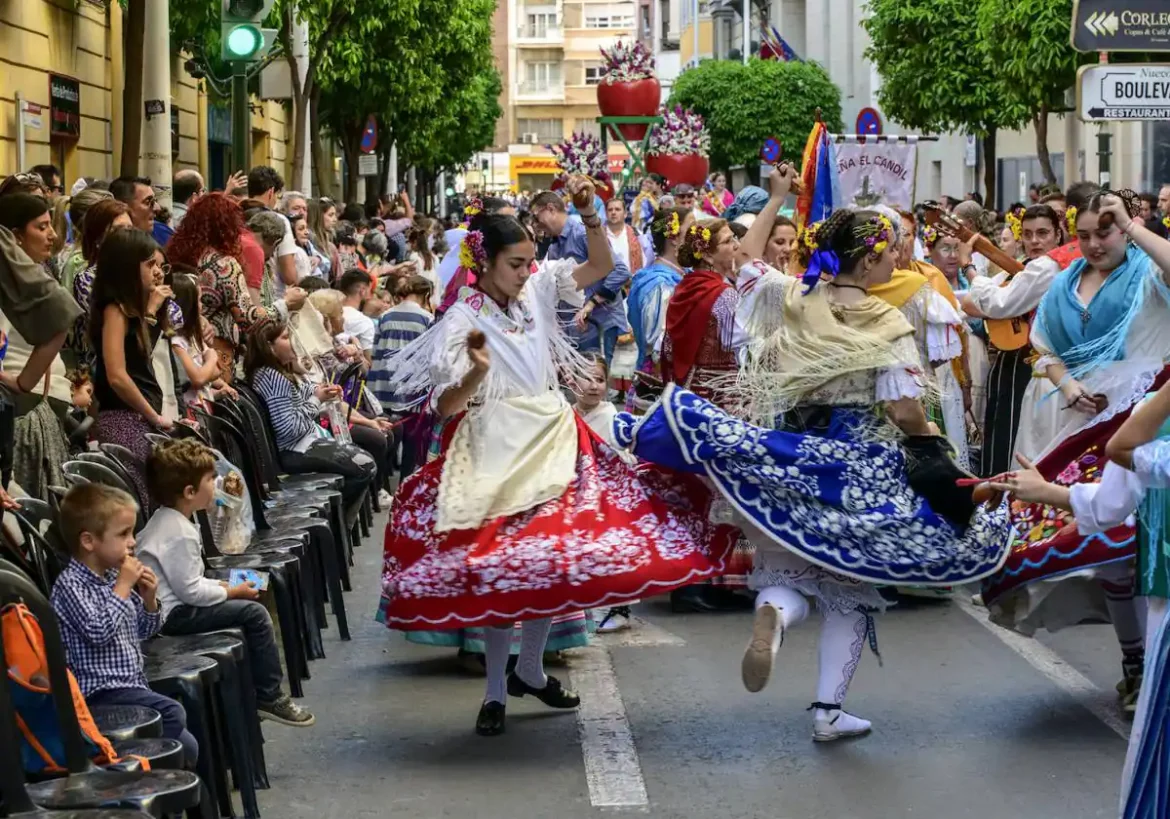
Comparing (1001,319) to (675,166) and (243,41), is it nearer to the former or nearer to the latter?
(243,41)

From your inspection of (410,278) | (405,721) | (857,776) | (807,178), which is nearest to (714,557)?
(857,776)

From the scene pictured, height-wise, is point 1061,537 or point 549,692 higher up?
point 1061,537

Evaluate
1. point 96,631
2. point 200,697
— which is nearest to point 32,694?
point 96,631

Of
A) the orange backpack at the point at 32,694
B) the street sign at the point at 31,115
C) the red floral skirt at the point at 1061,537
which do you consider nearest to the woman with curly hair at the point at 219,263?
the red floral skirt at the point at 1061,537

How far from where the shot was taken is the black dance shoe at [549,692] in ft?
25.6

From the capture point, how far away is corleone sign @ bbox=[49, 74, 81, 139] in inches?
917

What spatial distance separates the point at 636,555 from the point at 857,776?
105 centimetres

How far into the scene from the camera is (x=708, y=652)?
29.9ft

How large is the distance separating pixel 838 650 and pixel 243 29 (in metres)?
9.06

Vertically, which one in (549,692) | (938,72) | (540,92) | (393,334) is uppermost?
(540,92)

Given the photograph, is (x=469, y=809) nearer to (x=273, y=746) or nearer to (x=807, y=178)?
(x=273, y=746)

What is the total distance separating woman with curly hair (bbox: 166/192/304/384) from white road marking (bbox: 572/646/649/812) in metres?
2.87

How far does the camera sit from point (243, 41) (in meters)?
15.0

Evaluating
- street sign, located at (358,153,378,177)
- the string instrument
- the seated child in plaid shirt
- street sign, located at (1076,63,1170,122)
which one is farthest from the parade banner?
street sign, located at (358,153,378,177)
